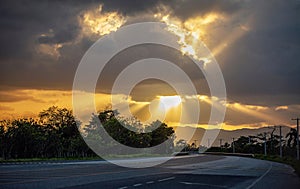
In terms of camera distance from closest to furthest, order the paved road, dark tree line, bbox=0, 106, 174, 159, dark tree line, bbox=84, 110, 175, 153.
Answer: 1. the paved road
2. dark tree line, bbox=0, 106, 174, 159
3. dark tree line, bbox=84, 110, 175, 153

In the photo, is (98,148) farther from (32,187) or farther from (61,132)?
(32,187)

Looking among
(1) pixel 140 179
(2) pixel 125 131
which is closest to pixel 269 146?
(2) pixel 125 131

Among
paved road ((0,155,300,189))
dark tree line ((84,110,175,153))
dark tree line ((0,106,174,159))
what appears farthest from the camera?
dark tree line ((84,110,175,153))

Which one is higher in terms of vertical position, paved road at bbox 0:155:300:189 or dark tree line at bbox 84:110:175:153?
dark tree line at bbox 84:110:175:153

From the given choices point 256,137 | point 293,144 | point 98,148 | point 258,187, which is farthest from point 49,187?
point 256,137

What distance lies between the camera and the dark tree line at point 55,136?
89438 millimetres

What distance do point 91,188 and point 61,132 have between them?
8832cm

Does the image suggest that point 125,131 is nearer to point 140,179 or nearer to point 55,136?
point 55,136

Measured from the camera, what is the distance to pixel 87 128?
114 metres

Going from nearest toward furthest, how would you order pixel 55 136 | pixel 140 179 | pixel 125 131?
pixel 140 179, pixel 55 136, pixel 125 131

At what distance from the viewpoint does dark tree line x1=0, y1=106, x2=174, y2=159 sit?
293 feet

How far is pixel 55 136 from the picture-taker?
96188 millimetres

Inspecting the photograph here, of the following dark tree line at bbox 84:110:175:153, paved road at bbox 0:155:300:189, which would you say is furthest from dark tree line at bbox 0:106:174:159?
paved road at bbox 0:155:300:189

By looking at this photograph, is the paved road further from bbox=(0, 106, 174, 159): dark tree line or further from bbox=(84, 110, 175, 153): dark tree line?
bbox=(84, 110, 175, 153): dark tree line
